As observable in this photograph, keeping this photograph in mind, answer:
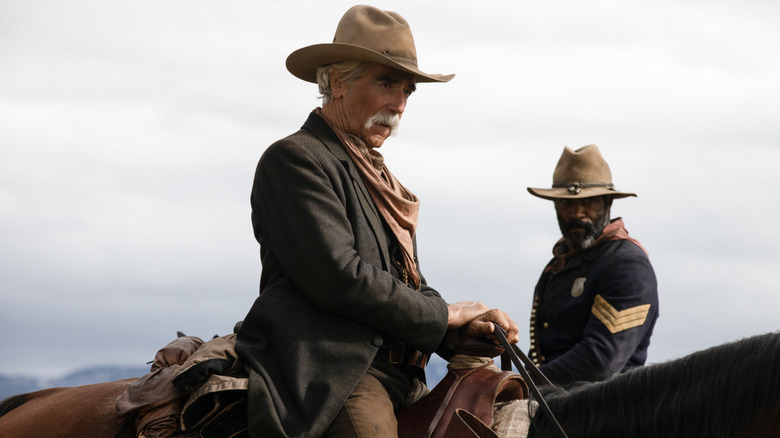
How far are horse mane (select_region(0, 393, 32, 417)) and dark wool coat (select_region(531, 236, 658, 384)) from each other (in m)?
3.83

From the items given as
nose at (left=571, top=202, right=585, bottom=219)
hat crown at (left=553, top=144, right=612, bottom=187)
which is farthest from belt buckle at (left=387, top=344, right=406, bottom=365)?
hat crown at (left=553, top=144, right=612, bottom=187)

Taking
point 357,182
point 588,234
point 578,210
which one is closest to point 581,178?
point 578,210

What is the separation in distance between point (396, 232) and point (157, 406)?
1.27 metres

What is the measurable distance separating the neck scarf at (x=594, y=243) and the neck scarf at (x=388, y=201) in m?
3.80

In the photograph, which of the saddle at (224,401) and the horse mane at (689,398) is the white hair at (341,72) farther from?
the horse mane at (689,398)

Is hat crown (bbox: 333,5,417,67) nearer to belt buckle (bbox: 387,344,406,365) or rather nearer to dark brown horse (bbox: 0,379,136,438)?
belt buckle (bbox: 387,344,406,365)

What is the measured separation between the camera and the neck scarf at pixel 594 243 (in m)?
7.93

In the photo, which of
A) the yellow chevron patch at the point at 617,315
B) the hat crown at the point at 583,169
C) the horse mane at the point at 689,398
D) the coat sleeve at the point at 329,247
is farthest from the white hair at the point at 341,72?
the hat crown at the point at 583,169

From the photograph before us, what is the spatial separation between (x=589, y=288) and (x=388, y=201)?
374cm

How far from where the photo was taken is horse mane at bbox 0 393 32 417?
4641 mm

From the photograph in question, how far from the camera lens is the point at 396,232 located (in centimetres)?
431

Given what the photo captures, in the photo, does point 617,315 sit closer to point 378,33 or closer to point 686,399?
point 378,33

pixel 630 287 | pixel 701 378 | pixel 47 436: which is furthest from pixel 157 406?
pixel 630 287

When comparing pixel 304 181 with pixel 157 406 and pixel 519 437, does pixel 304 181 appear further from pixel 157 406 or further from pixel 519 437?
pixel 519 437
